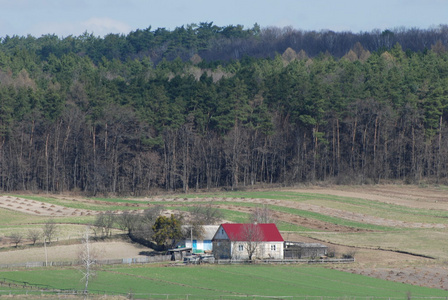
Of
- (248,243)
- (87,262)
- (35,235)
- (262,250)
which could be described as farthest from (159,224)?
(87,262)

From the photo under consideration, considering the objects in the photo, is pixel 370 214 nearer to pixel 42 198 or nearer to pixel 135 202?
pixel 135 202

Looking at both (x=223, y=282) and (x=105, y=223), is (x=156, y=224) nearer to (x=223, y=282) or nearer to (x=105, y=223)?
(x=105, y=223)

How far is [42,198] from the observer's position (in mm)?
104312

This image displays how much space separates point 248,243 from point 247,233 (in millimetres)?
1232

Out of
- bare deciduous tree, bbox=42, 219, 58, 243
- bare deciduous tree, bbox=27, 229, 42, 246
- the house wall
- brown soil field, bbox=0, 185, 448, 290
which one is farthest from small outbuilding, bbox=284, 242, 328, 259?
bare deciduous tree, bbox=27, 229, 42, 246

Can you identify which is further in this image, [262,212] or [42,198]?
[42,198]

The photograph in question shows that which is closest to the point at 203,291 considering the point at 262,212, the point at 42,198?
the point at 262,212

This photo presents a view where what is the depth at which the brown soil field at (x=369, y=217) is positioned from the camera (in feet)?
214

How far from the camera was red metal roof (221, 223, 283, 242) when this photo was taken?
74.0 metres

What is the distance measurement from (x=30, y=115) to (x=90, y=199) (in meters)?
24.0

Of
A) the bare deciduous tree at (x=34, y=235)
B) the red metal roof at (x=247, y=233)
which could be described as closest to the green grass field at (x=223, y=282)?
the red metal roof at (x=247, y=233)

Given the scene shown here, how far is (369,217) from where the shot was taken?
95375 millimetres

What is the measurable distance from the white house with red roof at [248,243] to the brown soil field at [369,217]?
20.6 ft

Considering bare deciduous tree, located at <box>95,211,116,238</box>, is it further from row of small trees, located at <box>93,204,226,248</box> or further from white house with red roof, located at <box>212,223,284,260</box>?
white house with red roof, located at <box>212,223,284,260</box>
